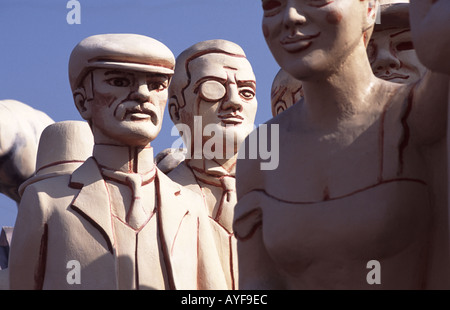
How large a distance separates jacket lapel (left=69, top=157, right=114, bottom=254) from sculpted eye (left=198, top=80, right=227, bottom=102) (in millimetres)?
1289

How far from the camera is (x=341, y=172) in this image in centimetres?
417

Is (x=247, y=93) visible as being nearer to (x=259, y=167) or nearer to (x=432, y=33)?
(x=259, y=167)

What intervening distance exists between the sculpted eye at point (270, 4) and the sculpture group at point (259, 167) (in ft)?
0.03

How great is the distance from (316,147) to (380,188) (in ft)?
1.15

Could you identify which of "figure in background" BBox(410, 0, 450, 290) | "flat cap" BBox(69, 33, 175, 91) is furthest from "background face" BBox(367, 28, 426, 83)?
"figure in background" BBox(410, 0, 450, 290)

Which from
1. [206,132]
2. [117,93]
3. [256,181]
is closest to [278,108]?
[206,132]

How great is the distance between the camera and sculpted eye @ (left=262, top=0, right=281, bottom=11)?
433cm

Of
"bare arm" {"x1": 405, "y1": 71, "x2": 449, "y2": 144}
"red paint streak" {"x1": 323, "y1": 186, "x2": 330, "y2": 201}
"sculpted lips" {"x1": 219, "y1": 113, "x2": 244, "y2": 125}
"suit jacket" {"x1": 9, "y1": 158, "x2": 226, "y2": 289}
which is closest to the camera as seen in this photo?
"bare arm" {"x1": 405, "y1": 71, "x2": 449, "y2": 144}

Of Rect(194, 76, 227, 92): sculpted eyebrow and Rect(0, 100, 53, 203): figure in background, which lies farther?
Rect(0, 100, 53, 203): figure in background

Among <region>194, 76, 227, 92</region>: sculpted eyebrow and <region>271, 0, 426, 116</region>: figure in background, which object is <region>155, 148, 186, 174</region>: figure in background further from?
<region>271, 0, 426, 116</region>: figure in background

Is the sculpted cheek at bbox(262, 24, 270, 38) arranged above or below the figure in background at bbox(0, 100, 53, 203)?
below

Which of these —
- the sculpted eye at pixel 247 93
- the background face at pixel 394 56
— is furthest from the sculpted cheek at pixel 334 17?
the sculpted eye at pixel 247 93
